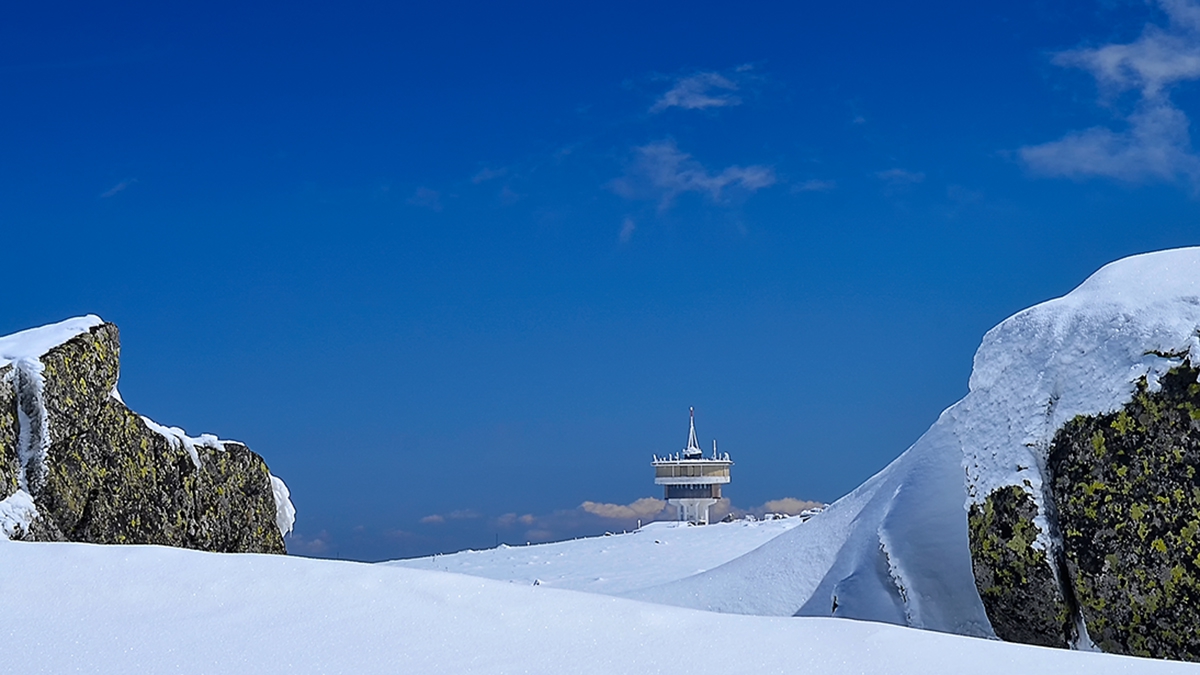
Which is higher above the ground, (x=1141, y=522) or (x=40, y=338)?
(x=40, y=338)

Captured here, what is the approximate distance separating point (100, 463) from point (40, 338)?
85cm

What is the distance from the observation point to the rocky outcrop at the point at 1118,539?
518cm

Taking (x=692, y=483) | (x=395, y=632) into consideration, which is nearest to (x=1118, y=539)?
A: (x=395, y=632)

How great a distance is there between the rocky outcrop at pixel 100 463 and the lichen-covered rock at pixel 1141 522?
5.63 meters

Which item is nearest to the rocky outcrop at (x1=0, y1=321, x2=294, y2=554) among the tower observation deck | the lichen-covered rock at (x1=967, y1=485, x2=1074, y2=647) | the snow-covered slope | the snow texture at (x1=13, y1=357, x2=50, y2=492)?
the snow texture at (x1=13, y1=357, x2=50, y2=492)

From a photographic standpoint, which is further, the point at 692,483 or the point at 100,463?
the point at 692,483

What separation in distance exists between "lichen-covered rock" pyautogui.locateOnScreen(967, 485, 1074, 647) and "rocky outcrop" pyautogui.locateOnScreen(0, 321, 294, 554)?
204 inches

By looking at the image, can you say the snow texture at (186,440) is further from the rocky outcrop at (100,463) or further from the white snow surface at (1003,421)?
the white snow surface at (1003,421)

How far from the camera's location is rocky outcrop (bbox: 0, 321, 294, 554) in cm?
576

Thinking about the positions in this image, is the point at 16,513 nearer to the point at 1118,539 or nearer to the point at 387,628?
the point at 387,628

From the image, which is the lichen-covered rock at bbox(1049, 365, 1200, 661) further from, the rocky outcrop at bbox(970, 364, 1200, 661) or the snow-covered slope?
the snow-covered slope

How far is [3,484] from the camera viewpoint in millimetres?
5523

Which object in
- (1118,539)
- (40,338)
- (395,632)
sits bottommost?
(395,632)

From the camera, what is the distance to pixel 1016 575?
5.49 m
